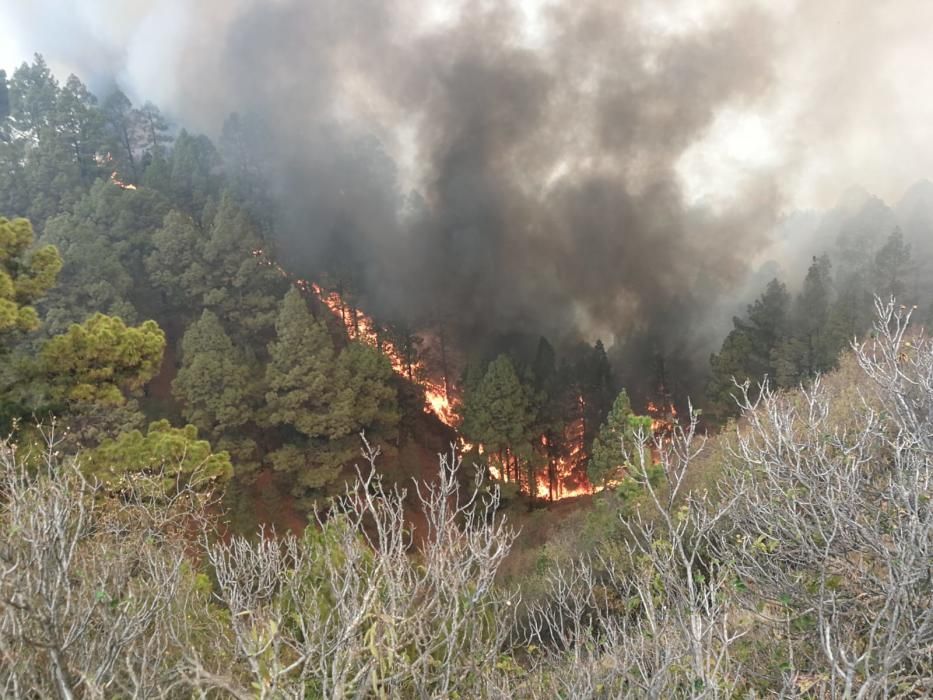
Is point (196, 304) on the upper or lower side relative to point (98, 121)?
lower

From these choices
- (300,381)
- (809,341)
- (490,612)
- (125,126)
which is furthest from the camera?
(125,126)

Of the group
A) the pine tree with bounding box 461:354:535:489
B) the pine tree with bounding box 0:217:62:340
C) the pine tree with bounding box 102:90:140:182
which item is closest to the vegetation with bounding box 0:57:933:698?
the pine tree with bounding box 0:217:62:340

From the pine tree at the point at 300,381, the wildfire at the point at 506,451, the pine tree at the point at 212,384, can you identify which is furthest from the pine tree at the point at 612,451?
the pine tree at the point at 212,384

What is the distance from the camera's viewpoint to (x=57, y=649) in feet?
12.2

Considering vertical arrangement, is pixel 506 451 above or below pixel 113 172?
below

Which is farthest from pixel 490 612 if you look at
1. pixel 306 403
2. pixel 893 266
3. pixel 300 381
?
pixel 893 266

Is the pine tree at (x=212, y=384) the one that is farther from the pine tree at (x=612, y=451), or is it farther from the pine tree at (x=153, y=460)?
the pine tree at (x=612, y=451)

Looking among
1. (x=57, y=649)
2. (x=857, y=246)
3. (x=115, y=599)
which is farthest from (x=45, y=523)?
(x=857, y=246)

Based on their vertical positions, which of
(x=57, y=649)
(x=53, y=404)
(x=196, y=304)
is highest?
(x=196, y=304)

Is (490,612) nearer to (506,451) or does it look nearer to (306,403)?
(306,403)

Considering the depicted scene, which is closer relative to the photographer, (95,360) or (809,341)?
(95,360)

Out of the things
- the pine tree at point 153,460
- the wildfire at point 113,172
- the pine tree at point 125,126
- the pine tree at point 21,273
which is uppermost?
the pine tree at point 125,126

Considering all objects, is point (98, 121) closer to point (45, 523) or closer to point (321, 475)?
point (321, 475)

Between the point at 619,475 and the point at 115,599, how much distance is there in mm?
20738
